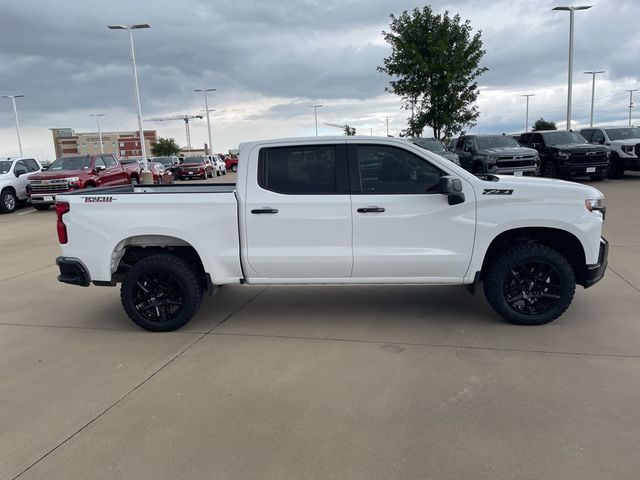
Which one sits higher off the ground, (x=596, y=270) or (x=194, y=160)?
(x=194, y=160)

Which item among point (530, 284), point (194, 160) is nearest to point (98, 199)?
point (530, 284)

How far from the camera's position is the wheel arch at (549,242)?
4.90m

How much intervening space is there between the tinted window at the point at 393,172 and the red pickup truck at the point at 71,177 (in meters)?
13.9

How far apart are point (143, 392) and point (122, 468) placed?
0.96m

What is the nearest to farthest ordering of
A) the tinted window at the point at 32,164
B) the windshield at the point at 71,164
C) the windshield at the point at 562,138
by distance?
the windshield at the point at 71,164 → the windshield at the point at 562,138 → the tinted window at the point at 32,164

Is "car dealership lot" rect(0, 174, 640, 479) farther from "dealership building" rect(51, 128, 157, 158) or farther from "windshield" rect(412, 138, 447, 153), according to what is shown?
"dealership building" rect(51, 128, 157, 158)

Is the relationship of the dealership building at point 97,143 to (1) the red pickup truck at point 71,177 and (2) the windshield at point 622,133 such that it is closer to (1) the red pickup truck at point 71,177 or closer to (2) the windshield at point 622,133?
(1) the red pickup truck at point 71,177

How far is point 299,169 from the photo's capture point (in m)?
4.91

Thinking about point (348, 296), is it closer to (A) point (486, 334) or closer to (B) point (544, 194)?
(A) point (486, 334)

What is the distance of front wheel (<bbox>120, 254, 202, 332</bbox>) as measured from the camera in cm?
496

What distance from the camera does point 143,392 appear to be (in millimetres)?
3852

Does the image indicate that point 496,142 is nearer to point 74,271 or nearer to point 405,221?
point 405,221

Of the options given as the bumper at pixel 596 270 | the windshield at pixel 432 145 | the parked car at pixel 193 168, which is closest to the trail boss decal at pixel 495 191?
the bumper at pixel 596 270

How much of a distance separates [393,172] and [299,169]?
883 millimetres
